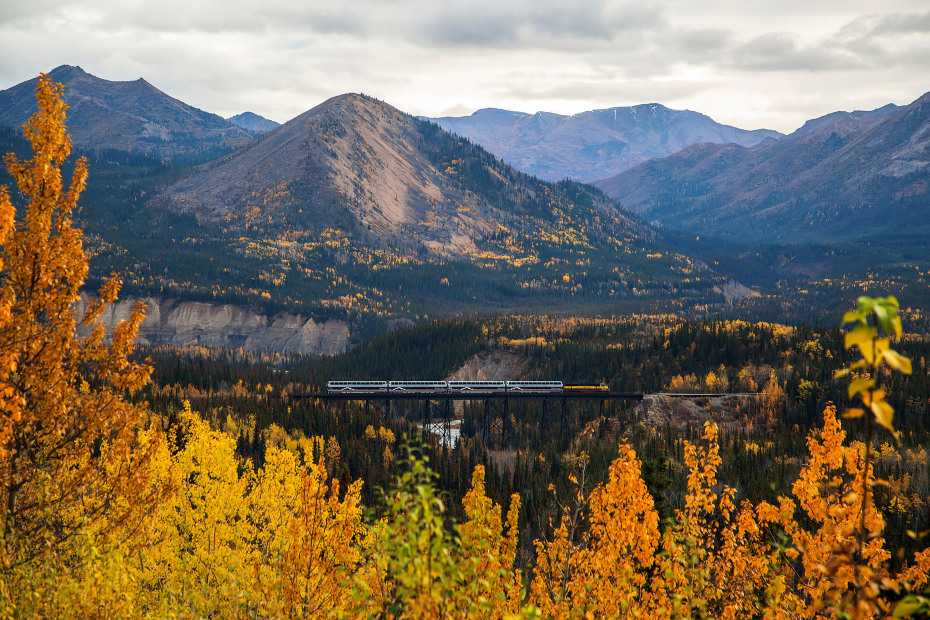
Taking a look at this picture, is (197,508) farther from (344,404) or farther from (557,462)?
(344,404)

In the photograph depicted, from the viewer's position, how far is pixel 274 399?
158m

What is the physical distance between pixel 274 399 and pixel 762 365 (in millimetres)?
117264

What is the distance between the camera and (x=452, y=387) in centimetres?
16750

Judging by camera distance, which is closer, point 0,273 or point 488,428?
point 0,273

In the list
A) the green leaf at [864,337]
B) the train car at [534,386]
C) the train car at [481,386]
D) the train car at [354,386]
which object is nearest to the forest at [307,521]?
the green leaf at [864,337]

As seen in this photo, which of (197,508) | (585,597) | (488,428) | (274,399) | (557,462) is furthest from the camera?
(488,428)

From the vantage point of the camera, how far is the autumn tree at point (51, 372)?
64.4 feet

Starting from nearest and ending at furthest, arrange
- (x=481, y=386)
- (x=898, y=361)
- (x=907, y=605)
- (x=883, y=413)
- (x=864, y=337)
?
1. (x=898, y=361)
2. (x=883, y=413)
3. (x=864, y=337)
4. (x=907, y=605)
5. (x=481, y=386)

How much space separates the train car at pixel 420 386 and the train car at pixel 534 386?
1369 cm

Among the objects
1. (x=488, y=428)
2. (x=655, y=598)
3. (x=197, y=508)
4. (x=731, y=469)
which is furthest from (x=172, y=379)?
(x=655, y=598)

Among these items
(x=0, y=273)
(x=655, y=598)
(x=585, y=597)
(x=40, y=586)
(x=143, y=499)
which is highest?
(x=0, y=273)

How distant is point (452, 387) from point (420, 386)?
7.07 metres

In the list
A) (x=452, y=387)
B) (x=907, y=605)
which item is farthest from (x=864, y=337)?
(x=452, y=387)

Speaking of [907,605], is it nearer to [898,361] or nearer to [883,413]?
[883,413]
